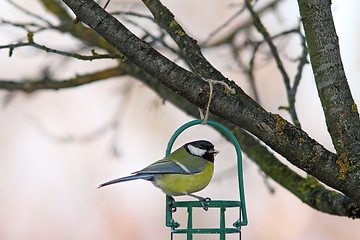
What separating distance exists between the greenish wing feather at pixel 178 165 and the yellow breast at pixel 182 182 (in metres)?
0.02

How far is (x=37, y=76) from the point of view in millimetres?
4402

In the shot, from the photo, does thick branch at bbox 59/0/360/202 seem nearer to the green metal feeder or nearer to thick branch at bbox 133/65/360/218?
the green metal feeder

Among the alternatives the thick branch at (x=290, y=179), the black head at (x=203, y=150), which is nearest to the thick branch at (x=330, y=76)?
the thick branch at (x=290, y=179)

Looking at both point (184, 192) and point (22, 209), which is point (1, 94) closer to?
point (22, 209)

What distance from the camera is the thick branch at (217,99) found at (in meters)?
2.55

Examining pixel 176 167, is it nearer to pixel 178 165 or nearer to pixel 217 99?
pixel 178 165

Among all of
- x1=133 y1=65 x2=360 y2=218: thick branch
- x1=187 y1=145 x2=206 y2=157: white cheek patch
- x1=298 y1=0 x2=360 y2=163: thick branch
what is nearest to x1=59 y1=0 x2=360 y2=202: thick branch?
x1=298 y1=0 x2=360 y2=163: thick branch

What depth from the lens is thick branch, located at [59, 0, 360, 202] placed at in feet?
8.36

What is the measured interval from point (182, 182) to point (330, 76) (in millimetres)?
737

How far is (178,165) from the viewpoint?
308 cm

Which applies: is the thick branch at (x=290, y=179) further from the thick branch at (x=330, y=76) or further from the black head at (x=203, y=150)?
the black head at (x=203, y=150)

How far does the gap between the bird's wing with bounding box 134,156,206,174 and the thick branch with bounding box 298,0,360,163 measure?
0.60 m

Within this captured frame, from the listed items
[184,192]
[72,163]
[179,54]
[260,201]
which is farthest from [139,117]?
[184,192]

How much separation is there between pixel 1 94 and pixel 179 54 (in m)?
1.47
